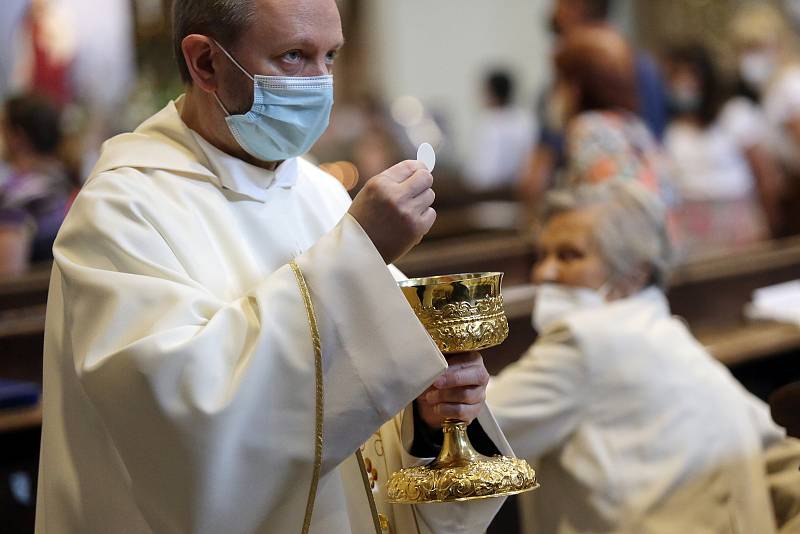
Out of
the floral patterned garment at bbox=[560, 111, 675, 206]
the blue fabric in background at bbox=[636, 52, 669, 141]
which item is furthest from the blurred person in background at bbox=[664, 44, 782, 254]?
the floral patterned garment at bbox=[560, 111, 675, 206]

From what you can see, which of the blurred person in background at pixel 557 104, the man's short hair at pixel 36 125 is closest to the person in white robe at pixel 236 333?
the blurred person in background at pixel 557 104

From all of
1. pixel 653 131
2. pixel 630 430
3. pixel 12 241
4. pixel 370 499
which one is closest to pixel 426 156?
pixel 370 499

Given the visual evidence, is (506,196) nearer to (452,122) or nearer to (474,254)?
(452,122)

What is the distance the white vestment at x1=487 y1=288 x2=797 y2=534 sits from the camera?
2.91 m

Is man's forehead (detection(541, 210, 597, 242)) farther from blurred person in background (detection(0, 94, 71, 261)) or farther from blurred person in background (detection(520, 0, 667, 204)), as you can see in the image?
blurred person in background (detection(0, 94, 71, 261))

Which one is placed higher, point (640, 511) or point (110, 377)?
point (110, 377)

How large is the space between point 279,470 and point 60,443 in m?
0.46

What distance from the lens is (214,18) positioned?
6.81 ft

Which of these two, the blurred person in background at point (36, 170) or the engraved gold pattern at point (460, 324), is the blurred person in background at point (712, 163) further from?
the engraved gold pattern at point (460, 324)

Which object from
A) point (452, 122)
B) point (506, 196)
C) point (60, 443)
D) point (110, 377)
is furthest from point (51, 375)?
point (452, 122)

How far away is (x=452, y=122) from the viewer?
15711 mm

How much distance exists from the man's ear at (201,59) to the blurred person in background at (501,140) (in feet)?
33.1

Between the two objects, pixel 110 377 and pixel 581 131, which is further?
pixel 581 131

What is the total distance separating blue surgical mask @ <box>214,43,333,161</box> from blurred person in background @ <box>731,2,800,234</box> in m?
6.95
